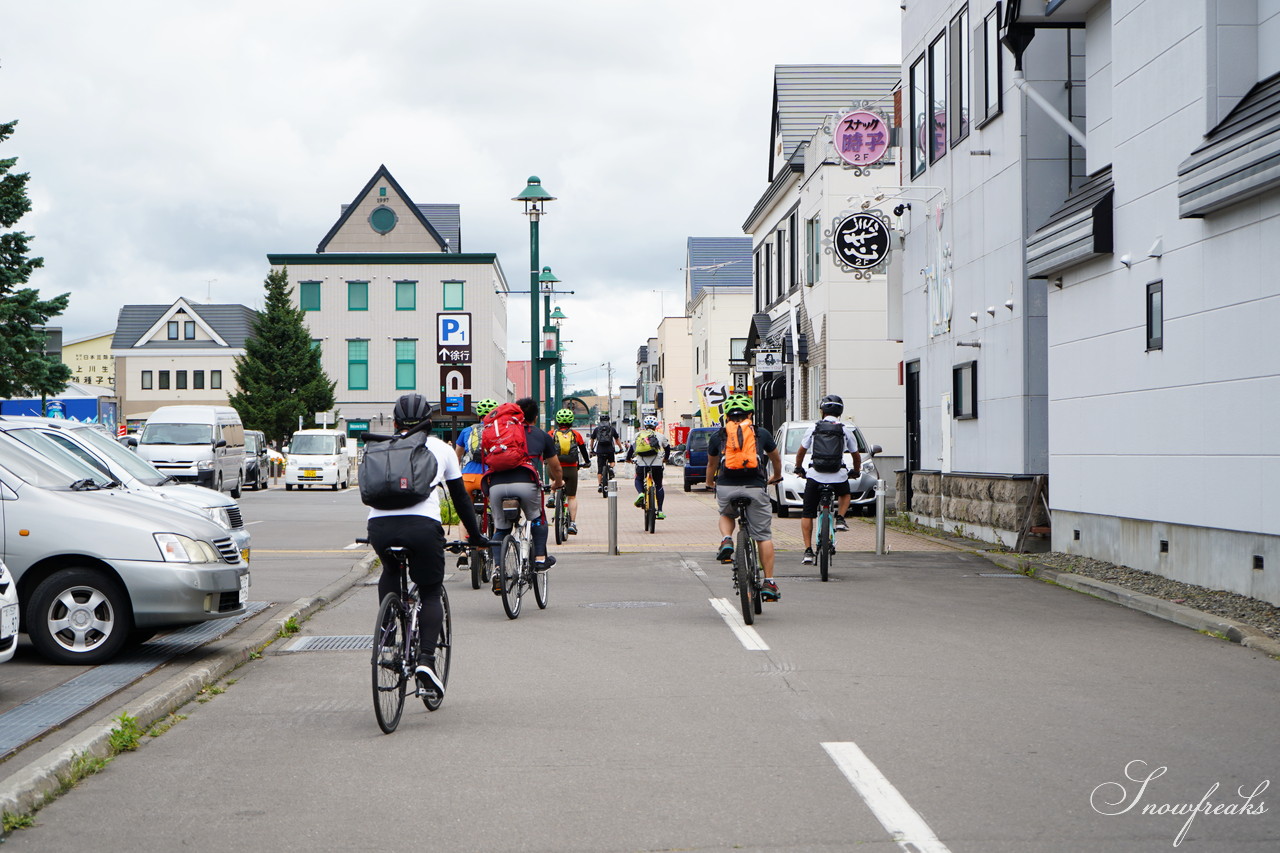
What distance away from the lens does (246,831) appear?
5133 mm

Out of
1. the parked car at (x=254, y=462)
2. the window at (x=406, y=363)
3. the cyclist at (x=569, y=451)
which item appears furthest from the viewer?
the window at (x=406, y=363)

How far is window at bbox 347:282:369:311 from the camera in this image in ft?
247

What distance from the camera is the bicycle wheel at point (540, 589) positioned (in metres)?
12.1

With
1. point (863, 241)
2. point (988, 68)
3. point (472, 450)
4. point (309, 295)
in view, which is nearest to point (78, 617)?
point (472, 450)

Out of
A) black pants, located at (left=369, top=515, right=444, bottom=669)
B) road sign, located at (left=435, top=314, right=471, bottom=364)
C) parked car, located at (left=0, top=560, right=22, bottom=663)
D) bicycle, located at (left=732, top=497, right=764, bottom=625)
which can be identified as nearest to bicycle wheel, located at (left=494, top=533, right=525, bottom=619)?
bicycle, located at (left=732, top=497, right=764, bottom=625)

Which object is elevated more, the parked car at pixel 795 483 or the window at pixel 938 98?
the window at pixel 938 98

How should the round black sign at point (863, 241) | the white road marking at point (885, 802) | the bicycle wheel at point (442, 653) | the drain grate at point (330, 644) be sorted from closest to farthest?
the white road marking at point (885, 802) < the bicycle wheel at point (442, 653) < the drain grate at point (330, 644) < the round black sign at point (863, 241)

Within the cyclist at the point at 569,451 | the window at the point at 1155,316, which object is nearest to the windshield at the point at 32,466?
the cyclist at the point at 569,451

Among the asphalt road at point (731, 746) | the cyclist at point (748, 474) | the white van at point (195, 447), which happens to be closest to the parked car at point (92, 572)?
the asphalt road at point (731, 746)

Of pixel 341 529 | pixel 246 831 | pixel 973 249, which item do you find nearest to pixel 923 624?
pixel 246 831

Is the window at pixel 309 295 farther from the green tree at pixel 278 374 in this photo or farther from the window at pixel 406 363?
the green tree at pixel 278 374

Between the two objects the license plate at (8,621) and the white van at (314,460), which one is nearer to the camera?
the license plate at (8,621)

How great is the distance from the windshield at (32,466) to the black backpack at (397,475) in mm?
3482

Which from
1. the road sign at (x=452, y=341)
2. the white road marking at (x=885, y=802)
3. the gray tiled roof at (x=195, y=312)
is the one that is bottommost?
the white road marking at (x=885, y=802)
